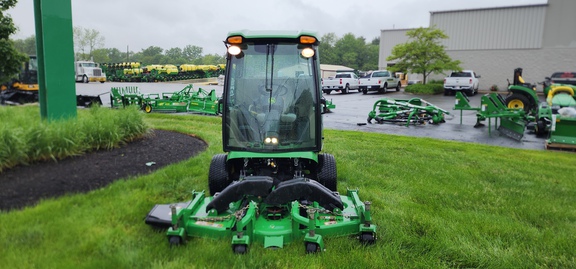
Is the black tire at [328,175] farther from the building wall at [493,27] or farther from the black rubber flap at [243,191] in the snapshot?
the building wall at [493,27]

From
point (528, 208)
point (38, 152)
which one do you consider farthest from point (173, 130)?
point (528, 208)

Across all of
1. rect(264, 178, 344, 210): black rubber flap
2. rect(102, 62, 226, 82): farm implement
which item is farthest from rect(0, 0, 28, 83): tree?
rect(102, 62, 226, 82): farm implement

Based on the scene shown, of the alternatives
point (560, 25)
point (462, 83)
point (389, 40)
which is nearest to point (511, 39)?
point (560, 25)

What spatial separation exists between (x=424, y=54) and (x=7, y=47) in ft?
90.9

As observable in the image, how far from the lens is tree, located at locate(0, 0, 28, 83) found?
35.6 feet

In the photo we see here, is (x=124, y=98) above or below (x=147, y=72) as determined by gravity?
below

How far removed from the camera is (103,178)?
210 inches

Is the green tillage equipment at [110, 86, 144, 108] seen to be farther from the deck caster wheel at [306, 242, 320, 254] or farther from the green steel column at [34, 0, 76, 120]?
the deck caster wheel at [306, 242, 320, 254]

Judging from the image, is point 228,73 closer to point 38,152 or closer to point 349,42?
point 38,152

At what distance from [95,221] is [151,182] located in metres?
1.38

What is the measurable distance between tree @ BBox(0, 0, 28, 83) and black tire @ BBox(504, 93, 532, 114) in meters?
16.8

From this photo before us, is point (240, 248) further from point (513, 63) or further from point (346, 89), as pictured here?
point (513, 63)

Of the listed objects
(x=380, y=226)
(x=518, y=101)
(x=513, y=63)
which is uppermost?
(x=513, y=63)

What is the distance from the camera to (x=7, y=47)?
1164cm
